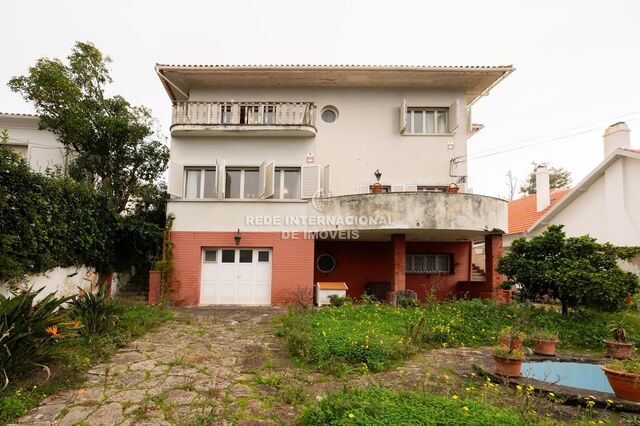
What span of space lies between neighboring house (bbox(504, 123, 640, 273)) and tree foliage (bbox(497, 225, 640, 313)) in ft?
23.2

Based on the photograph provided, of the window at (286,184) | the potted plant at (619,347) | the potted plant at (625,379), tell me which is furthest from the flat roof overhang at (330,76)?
the potted plant at (625,379)

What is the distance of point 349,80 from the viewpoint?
14.5m

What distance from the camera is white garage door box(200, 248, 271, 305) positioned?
12977mm

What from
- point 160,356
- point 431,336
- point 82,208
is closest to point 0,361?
point 160,356

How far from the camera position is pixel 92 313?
7.80 metres

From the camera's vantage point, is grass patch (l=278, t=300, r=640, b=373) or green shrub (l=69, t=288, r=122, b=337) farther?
green shrub (l=69, t=288, r=122, b=337)

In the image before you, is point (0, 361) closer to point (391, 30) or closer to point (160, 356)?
point (160, 356)

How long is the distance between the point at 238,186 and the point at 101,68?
6.92m

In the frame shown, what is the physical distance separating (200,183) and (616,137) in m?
18.5

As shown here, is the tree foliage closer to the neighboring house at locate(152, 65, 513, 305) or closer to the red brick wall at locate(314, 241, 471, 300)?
the neighboring house at locate(152, 65, 513, 305)

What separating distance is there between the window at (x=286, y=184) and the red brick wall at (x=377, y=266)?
267 cm

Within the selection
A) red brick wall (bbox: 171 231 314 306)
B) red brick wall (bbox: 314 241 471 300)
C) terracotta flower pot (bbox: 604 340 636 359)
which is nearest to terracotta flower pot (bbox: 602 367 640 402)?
terracotta flower pot (bbox: 604 340 636 359)

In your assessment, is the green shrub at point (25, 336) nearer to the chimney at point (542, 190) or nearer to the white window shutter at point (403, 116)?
the white window shutter at point (403, 116)

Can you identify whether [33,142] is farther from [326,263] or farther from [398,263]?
[398,263]
